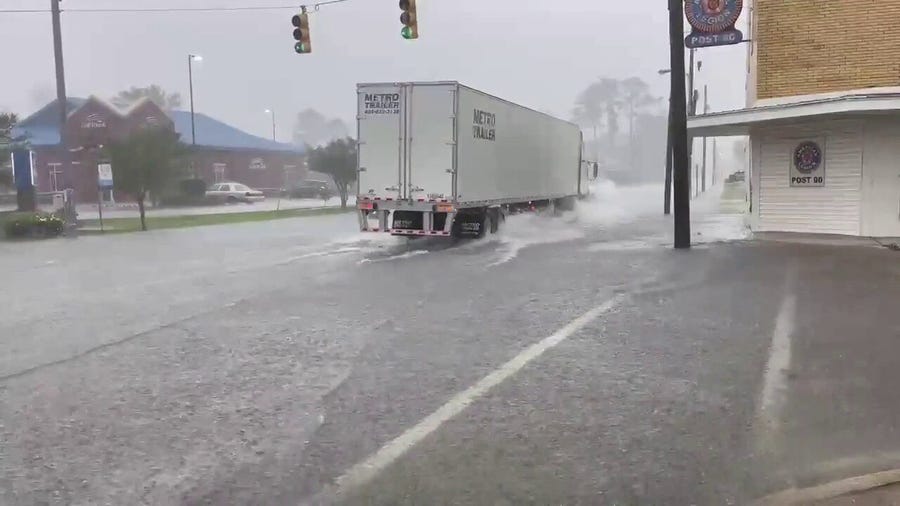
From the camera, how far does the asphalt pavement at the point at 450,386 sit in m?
4.83

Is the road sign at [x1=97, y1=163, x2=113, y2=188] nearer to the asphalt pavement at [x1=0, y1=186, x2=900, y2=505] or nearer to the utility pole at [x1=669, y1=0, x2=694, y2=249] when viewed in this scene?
the asphalt pavement at [x1=0, y1=186, x2=900, y2=505]

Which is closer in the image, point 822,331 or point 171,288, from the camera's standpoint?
point 822,331

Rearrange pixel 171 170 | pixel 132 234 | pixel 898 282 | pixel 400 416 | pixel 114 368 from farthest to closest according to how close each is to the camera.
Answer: pixel 171 170
pixel 132 234
pixel 898 282
pixel 114 368
pixel 400 416

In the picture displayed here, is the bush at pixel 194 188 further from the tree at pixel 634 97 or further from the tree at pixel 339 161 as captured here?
the tree at pixel 634 97

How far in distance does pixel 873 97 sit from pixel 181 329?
13.6 meters

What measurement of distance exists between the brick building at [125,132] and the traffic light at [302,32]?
740 inches

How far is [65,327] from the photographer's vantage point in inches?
381

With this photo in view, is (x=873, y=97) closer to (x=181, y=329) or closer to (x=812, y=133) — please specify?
(x=812, y=133)

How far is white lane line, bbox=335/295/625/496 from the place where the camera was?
15.9 feet

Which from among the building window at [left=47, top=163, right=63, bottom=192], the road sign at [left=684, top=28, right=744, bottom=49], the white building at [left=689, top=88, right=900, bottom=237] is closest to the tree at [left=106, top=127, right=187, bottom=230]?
the white building at [left=689, top=88, right=900, bottom=237]

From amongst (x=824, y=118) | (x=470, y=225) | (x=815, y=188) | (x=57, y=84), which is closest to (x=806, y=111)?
(x=824, y=118)

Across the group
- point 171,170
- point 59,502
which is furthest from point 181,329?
point 171,170

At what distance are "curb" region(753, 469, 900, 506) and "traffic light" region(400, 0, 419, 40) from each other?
1573 cm

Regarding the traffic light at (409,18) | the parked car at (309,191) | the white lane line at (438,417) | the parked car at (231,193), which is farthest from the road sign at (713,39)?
the parked car at (309,191)
